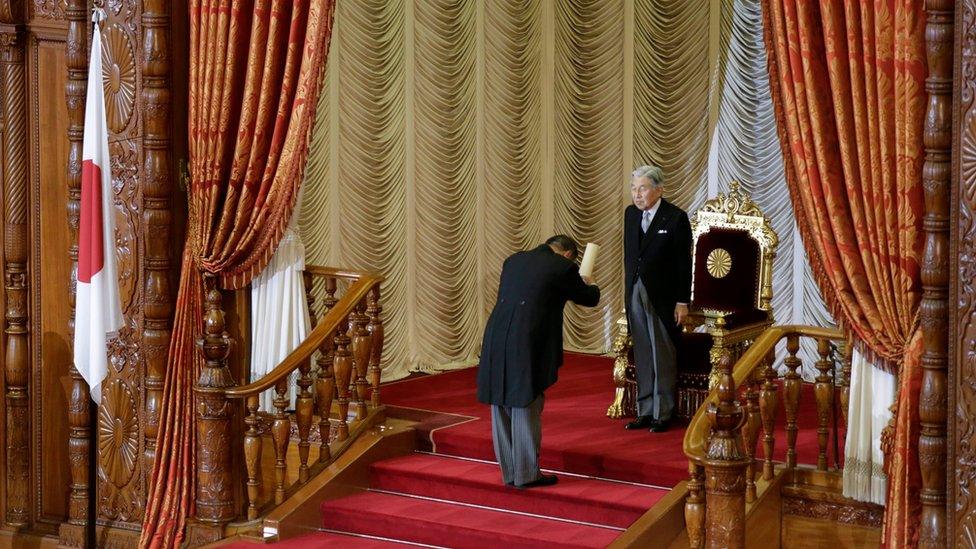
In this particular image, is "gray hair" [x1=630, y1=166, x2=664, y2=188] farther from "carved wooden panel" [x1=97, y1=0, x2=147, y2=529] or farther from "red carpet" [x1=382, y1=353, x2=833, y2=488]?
"carved wooden panel" [x1=97, y1=0, x2=147, y2=529]

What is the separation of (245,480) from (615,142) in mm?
4391

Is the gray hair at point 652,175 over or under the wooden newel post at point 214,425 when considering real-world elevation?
over

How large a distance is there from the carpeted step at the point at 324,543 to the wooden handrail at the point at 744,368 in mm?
1557

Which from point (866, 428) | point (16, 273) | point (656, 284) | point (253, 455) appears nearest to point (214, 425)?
point (253, 455)

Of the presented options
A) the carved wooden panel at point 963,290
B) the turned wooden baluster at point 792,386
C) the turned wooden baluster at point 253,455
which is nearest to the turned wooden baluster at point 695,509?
the turned wooden baluster at point 792,386

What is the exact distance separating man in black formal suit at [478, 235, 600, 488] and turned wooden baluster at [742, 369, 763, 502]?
3.02 feet

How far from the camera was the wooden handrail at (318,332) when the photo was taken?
6746 mm

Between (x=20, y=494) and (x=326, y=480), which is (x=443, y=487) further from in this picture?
(x=20, y=494)

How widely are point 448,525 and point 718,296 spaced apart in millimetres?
2554

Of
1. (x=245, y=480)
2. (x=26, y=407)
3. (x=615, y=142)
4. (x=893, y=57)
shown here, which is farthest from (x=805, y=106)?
(x=615, y=142)

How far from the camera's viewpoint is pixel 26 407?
730cm

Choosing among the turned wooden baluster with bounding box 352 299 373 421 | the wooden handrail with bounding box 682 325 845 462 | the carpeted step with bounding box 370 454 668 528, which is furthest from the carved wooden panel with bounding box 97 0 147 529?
the wooden handrail with bounding box 682 325 845 462

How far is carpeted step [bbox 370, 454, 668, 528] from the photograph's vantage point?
21.7 ft

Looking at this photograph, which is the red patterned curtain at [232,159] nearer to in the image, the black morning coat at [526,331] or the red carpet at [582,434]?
the black morning coat at [526,331]
